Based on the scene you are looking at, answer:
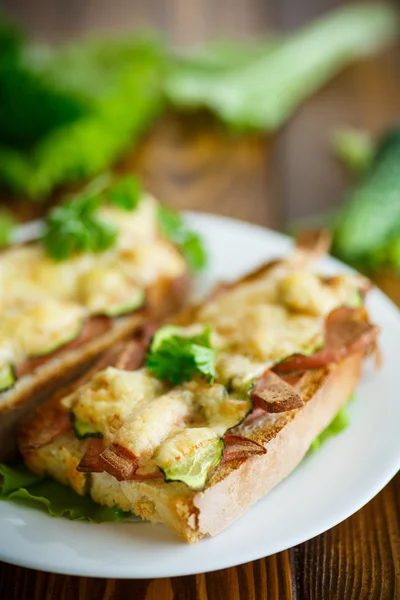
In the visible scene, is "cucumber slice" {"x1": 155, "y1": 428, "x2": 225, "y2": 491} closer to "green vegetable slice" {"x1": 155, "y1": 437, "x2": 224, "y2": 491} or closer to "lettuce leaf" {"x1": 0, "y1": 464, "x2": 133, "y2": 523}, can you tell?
"green vegetable slice" {"x1": 155, "y1": 437, "x2": 224, "y2": 491}

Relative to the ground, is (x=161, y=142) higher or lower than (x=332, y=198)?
higher

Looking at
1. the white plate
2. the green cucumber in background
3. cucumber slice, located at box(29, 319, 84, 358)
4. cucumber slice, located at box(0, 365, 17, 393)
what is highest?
the green cucumber in background

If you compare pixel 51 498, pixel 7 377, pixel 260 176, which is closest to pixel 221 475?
pixel 51 498

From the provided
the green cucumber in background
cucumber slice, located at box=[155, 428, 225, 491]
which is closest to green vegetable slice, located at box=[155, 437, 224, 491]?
cucumber slice, located at box=[155, 428, 225, 491]

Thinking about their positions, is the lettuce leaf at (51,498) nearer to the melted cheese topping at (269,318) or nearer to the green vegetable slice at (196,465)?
the green vegetable slice at (196,465)

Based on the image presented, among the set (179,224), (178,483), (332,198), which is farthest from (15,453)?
(332,198)

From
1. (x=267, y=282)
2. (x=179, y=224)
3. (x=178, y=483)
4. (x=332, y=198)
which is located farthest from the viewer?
(x=332, y=198)

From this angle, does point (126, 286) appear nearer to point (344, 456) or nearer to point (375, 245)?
point (344, 456)
